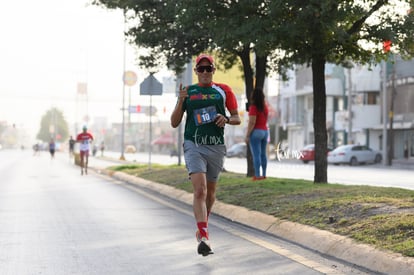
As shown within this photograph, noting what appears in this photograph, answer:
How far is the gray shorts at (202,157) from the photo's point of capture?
806cm

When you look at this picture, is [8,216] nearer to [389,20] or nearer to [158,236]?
[158,236]

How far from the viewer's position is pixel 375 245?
752cm

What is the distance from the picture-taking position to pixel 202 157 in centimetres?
813

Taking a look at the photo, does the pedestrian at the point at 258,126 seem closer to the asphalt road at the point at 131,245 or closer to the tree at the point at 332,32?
the tree at the point at 332,32

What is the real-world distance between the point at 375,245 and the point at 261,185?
23.1 ft

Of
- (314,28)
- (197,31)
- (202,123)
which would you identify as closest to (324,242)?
(202,123)

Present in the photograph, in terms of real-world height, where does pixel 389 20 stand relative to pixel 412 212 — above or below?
above

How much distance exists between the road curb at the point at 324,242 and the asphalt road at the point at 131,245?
12cm

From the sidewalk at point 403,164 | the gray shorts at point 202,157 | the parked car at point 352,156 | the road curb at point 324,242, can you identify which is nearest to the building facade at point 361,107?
the sidewalk at point 403,164

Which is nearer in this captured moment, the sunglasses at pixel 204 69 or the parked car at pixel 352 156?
the sunglasses at pixel 204 69

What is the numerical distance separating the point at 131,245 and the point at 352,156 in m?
43.1

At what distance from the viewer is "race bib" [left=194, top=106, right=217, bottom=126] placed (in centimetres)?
796

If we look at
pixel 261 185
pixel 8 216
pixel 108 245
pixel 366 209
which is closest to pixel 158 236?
pixel 108 245

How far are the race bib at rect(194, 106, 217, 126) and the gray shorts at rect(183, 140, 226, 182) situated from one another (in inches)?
9.9
